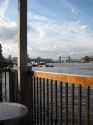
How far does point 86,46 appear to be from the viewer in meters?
8.69

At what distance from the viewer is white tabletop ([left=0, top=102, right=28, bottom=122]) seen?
1.85m

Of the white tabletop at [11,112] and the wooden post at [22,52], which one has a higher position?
the wooden post at [22,52]

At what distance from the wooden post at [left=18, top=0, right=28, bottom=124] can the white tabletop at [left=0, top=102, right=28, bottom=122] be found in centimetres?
116

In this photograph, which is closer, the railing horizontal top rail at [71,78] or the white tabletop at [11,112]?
the white tabletop at [11,112]

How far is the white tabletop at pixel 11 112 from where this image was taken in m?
1.85

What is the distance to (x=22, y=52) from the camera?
351 centimetres

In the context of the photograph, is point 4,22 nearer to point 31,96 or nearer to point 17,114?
point 31,96

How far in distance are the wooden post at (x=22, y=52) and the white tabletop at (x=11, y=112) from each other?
1159mm

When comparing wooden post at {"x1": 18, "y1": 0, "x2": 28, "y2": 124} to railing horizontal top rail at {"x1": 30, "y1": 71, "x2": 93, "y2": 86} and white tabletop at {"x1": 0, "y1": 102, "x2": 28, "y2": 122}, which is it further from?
white tabletop at {"x1": 0, "y1": 102, "x2": 28, "y2": 122}

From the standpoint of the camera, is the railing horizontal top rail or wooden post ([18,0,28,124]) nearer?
the railing horizontal top rail

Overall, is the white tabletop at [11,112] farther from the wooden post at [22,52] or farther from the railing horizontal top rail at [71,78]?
the wooden post at [22,52]

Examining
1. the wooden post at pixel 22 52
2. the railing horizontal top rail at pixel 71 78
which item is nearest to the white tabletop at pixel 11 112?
the railing horizontal top rail at pixel 71 78

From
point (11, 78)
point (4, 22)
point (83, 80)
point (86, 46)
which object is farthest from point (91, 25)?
point (83, 80)

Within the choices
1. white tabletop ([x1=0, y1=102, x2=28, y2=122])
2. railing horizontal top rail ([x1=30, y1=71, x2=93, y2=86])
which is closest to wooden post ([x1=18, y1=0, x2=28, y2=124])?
railing horizontal top rail ([x1=30, y1=71, x2=93, y2=86])
